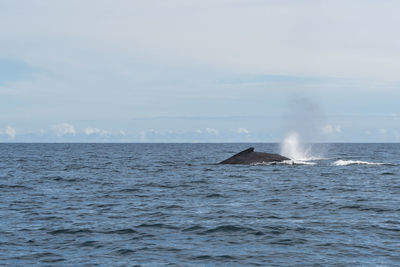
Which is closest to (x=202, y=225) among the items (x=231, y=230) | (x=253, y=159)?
(x=231, y=230)

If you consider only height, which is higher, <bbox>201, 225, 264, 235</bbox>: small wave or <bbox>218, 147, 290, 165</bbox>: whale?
<bbox>218, 147, 290, 165</bbox>: whale

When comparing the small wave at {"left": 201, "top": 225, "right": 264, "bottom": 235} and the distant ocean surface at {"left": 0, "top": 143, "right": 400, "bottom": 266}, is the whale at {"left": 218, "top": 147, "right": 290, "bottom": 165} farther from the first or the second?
the small wave at {"left": 201, "top": 225, "right": 264, "bottom": 235}

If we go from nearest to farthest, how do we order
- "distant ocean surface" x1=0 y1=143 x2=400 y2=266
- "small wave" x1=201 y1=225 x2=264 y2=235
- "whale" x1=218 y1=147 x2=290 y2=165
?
"distant ocean surface" x1=0 y1=143 x2=400 y2=266 < "small wave" x1=201 y1=225 x2=264 y2=235 < "whale" x1=218 y1=147 x2=290 y2=165

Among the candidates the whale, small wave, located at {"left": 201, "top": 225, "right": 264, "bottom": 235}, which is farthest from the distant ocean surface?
the whale

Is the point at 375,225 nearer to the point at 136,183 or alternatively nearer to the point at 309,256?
the point at 309,256

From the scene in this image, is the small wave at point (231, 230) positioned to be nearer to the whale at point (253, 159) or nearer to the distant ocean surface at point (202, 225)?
the distant ocean surface at point (202, 225)

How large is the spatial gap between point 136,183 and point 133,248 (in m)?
19.8

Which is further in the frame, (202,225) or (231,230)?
(202,225)

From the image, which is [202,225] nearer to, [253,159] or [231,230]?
[231,230]

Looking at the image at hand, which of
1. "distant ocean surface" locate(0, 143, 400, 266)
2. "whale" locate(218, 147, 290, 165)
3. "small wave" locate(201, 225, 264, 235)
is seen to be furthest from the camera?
"whale" locate(218, 147, 290, 165)

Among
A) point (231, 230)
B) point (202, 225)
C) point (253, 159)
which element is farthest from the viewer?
point (253, 159)

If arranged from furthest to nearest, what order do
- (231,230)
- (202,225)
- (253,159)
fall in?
(253,159)
(202,225)
(231,230)

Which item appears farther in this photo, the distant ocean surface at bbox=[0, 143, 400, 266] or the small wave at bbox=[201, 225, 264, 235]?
the small wave at bbox=[201, 225, 264, 235]

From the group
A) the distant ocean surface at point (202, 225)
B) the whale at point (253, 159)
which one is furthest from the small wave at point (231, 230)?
the whale at point (253, 159)
